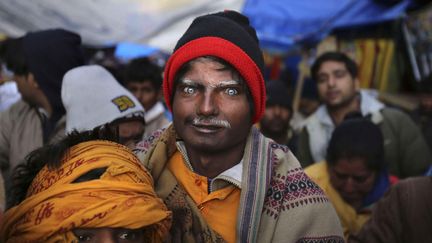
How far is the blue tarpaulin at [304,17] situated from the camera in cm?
680

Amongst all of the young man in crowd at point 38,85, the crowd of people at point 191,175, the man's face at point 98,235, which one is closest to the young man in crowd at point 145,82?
the young man in crowd at point 38,85

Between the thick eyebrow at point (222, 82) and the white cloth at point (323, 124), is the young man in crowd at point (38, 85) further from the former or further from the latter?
the white cloth at point (323, 124)

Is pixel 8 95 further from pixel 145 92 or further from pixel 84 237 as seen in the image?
pixel 84 237

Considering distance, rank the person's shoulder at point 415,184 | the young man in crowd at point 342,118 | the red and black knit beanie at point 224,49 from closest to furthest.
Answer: the red and black knit beanie at point 224,49
the person's shoulder at point 415,184
the young man in crowd at point 342,118

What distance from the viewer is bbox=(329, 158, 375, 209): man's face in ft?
10.6

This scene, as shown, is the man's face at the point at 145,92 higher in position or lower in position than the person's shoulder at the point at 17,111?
higher

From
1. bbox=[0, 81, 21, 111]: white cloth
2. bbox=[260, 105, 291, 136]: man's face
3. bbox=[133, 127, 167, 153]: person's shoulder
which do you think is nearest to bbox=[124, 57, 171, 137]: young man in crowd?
bbox=[260, 105, 291, 136]: man's face

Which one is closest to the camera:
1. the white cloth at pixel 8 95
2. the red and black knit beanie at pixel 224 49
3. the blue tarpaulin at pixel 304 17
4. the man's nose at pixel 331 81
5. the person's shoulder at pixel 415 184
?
the red and black knit beanie at pixel 224 49

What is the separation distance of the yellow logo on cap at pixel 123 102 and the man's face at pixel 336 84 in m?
2.16

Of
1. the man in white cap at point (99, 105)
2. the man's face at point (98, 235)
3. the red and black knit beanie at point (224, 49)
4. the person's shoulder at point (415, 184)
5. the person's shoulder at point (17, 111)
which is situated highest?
the red and black knit beanie at point (224, 49)

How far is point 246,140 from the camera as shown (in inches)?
82.7

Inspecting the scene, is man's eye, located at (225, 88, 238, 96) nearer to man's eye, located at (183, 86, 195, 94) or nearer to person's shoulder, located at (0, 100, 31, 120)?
man's eye, located at (183, 86, 195, 94)

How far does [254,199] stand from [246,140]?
0.88ft

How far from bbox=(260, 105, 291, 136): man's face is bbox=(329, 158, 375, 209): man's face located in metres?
1.30
